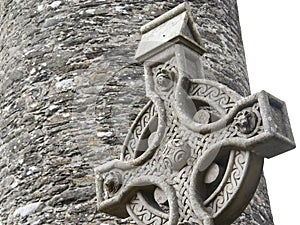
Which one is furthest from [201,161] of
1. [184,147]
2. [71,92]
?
[71,92]

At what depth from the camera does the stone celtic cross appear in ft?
11.3

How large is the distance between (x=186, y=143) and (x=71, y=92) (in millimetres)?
2345

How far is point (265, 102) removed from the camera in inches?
136

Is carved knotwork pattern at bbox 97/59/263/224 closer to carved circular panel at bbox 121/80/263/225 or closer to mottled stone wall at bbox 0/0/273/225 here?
carved circular panel at bbox 121/80/263/225

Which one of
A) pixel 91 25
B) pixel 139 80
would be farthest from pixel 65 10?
pixel 139 80

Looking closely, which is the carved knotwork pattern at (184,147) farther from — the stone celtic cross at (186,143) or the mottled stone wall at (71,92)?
the mottled stone wall at (71,92)

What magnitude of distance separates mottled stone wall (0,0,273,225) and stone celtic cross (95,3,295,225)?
1522mm

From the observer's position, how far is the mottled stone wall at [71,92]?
5.60m

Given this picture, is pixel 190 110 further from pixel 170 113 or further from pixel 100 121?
pixel 100 121

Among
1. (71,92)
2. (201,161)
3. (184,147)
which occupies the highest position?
(71,92)

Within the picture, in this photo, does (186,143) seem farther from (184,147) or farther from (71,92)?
(71,92)

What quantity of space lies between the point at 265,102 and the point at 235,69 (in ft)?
10.2

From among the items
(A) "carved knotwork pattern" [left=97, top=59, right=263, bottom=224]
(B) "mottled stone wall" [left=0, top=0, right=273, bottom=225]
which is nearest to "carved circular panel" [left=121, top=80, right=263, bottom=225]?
(A) "carved knotwork pattern" [left=97, top=59, right=263, bottom=224]

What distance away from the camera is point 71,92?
5.95 m
